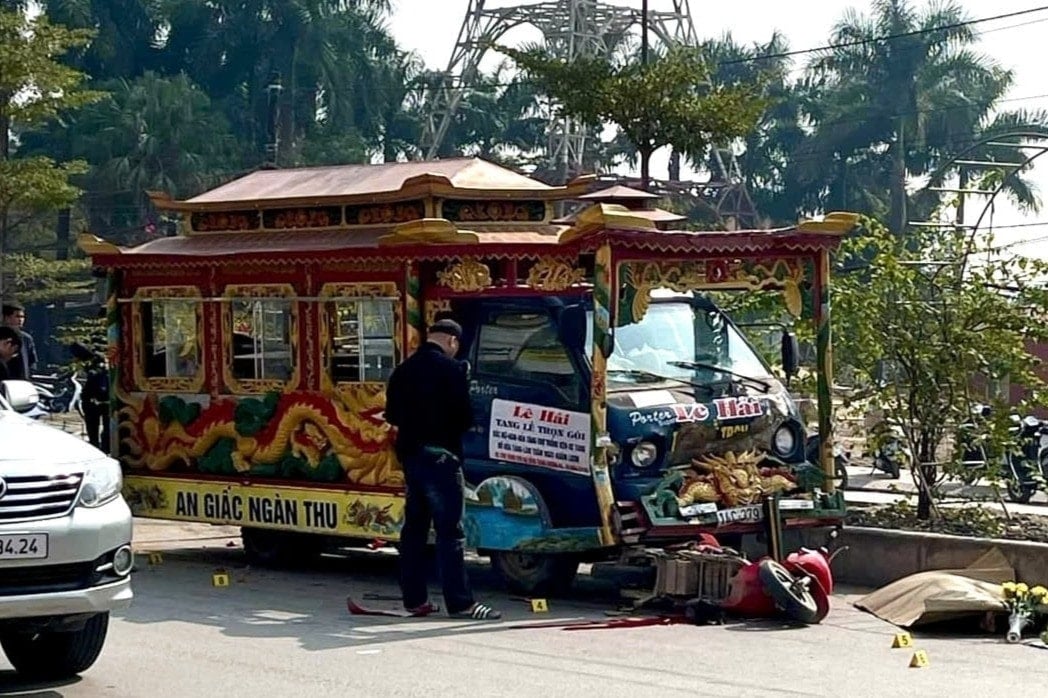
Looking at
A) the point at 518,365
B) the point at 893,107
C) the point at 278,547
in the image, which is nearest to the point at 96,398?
the point at 278,547

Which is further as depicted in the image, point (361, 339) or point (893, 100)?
point (893, 100)

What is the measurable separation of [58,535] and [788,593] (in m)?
4.43

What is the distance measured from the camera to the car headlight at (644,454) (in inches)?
446

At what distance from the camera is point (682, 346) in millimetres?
12352

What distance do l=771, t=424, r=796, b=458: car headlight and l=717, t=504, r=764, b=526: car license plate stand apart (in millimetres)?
732

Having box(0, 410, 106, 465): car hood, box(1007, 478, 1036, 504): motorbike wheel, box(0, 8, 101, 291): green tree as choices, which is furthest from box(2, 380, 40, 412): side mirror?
box(0, 8, 101, 291): green tree

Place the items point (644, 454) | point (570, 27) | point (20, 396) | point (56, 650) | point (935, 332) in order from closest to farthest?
point (56, 650)
point (20, 396)
point (644, 454)
point (935, 332)
point (570, 27)

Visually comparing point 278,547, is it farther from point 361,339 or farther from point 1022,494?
point 1022,494

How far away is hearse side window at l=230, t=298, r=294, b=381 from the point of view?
13.3m

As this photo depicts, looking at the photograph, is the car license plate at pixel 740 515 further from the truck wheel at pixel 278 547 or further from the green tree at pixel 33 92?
the green tree at pixel 33 92

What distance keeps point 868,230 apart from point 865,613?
396 cm

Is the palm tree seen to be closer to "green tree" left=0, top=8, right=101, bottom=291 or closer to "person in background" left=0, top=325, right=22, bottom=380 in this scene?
"green tree" left=0, top=8, right=101, bottom=291

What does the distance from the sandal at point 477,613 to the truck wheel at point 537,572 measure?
35.7 inches

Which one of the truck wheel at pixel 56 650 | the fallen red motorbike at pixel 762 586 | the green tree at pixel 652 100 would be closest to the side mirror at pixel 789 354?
the fallen red motorbike at pixel 762 586
